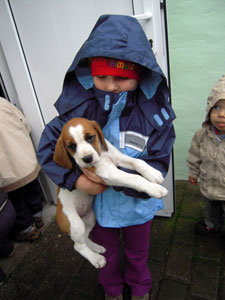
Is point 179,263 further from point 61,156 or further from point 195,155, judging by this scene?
point 61,156

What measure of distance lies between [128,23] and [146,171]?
0.99 m

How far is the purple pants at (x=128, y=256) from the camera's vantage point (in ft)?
6.73

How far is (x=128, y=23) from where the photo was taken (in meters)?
1.57

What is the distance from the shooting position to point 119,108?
166 cm

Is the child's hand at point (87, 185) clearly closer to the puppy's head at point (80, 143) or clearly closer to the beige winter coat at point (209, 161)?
the puppy's head at point (80, 143)

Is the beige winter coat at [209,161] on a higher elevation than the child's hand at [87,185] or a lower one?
lower

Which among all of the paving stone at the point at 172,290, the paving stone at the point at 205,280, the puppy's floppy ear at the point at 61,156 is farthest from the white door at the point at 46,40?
the puppy's floppy ear at the point at 61,156

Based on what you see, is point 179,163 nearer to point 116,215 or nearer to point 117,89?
point 116,215

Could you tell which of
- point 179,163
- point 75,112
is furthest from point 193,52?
point 75,112

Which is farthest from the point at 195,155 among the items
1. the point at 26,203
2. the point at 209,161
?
the point at 26,203

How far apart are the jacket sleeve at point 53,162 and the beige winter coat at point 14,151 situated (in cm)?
115

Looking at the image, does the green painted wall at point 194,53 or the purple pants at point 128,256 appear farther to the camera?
the green painted wall at point 194,53

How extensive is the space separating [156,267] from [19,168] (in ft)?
6.36

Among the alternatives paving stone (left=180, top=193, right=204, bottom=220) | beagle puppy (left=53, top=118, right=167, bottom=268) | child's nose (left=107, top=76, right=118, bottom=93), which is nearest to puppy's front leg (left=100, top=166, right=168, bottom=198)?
beagle puppy (left=53, top=118, right=167, bottom=268)
